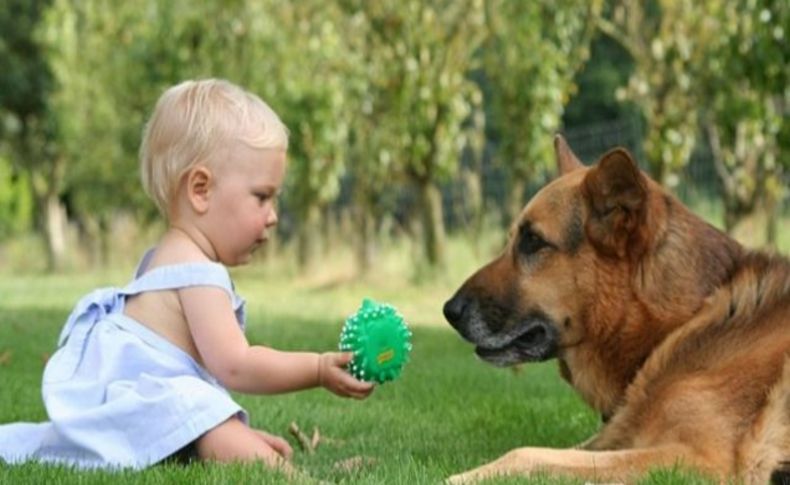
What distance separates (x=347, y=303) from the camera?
16406 millimetres

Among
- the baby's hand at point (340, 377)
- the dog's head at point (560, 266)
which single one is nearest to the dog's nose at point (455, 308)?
the dog's head at point (560, 266)

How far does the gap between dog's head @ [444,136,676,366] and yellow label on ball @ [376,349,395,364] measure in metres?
0.33

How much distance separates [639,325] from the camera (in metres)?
4.91

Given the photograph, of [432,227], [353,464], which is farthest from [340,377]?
[432,227]

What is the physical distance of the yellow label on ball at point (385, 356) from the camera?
4.97 m

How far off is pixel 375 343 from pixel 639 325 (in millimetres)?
855

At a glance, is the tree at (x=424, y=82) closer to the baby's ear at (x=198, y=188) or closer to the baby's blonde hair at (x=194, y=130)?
the baby's blonde hair at (x=194, y=130)

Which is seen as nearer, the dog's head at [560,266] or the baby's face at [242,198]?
the dog's head at [560,266]

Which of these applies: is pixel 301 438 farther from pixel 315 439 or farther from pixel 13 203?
pixel 13 203

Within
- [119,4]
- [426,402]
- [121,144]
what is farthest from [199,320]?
[119,4]

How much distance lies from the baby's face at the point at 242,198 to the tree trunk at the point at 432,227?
13541mm

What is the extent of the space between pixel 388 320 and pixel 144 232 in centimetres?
2558

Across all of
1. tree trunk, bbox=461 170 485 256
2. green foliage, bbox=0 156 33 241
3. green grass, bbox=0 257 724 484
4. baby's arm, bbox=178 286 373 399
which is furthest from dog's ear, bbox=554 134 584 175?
green foliage, bbox=0 156 33 241

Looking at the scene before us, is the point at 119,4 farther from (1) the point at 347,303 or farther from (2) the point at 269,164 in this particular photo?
(2) the point at 269,164
